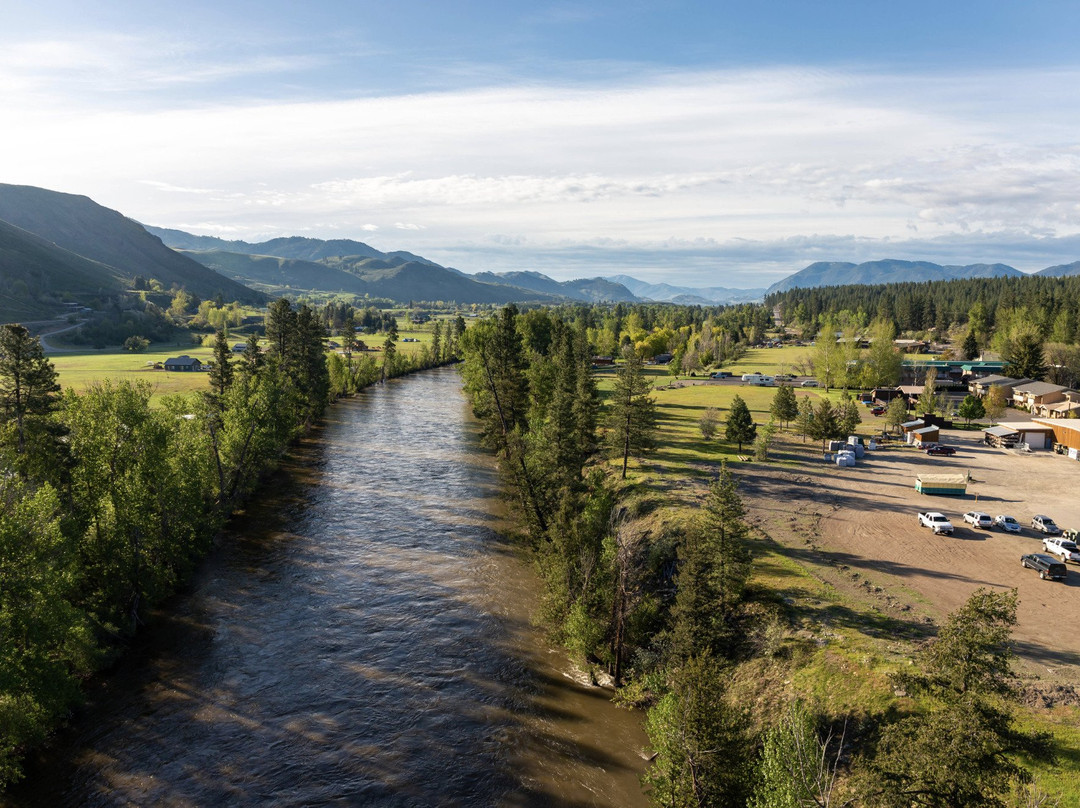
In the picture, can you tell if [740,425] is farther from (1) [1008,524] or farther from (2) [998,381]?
(2) [998,381]

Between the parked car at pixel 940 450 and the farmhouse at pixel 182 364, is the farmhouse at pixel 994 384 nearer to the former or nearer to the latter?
the parked car at pixel 940 450

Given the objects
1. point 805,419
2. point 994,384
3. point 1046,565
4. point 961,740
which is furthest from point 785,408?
point 961,740

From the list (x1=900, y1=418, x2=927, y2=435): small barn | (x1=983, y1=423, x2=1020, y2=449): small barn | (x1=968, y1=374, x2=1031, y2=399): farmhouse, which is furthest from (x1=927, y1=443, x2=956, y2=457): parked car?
(x1=968, y1=374, x2=1031, y2=399): farmhouse

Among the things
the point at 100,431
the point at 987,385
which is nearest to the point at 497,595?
the point at 100,431

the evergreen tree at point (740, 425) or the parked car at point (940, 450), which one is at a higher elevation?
the evergreen tree at point (740, 425)

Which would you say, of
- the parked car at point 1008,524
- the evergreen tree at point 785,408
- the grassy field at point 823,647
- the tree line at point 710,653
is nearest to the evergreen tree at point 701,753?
the tree line at point 710,653
